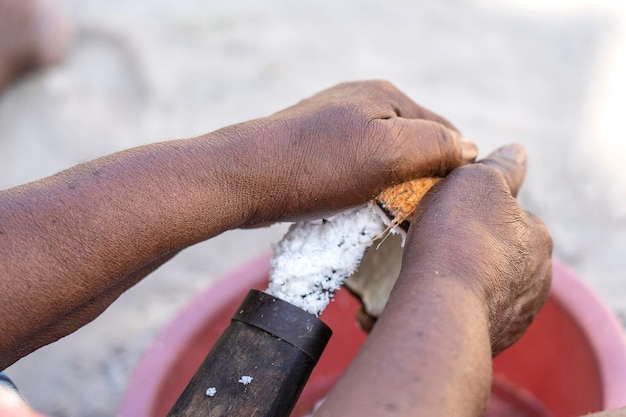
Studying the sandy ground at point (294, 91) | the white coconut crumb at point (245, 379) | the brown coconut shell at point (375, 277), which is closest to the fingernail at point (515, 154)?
the brown coconut shell at point (375, 277)

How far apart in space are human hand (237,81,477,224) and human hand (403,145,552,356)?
77 millimetres

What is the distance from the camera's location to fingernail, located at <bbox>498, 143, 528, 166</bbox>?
Result: 47.8 inches

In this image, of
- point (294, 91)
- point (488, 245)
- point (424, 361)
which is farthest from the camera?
point (294, 91)

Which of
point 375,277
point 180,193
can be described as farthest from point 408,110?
point 180,193

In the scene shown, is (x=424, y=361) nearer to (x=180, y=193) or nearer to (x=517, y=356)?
(x=180, y=193)

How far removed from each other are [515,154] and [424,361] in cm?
58

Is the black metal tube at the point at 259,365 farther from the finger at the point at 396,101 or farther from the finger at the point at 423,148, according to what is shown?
the finger at the point at 396,101

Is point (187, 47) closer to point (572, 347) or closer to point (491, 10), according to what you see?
point (491, 10)

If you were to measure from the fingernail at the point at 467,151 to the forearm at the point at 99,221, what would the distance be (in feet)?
1.28

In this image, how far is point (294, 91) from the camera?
254cm

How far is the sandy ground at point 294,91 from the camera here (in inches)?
76.6

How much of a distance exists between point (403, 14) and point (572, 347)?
5.78ft

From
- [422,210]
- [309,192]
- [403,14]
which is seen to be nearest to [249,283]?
[309,192]

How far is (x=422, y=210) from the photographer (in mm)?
1009
